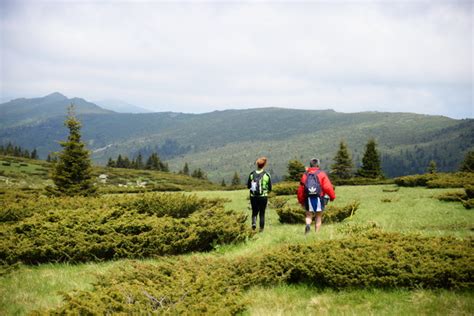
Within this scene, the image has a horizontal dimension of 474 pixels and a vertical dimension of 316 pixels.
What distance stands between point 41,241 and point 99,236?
4.71 ft

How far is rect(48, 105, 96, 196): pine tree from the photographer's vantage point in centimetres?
2970

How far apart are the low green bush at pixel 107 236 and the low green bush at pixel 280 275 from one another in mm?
2041

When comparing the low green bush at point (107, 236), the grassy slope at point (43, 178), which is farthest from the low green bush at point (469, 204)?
the grassy slope at point (43, 178)

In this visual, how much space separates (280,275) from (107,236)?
15.7 feet

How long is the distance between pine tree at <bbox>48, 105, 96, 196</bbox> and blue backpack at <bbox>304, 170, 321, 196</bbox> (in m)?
22.3

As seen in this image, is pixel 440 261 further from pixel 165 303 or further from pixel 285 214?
pixel 285 214

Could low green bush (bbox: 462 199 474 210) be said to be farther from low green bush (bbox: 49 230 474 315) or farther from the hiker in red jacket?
low green bush (bbox: 49 230 474 315)

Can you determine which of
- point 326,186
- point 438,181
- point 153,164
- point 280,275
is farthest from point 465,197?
point 153,164

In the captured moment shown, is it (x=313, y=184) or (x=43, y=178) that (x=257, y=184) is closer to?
(x=313, y=184)

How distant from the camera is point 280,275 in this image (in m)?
7.61

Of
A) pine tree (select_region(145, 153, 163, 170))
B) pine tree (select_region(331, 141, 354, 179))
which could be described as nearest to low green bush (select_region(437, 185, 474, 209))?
pine tree (select_region(331, 141, 354, 179))

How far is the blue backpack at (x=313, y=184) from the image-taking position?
12.4 meters

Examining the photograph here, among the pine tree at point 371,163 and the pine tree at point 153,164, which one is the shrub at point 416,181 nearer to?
the pine tree at point 371,163

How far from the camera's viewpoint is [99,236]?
9867mm
